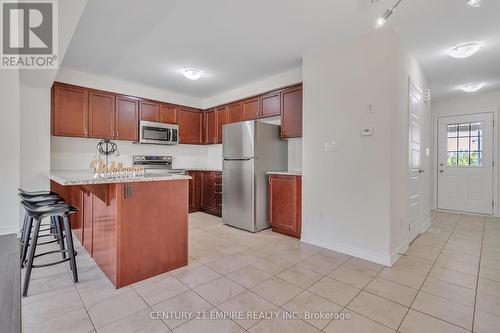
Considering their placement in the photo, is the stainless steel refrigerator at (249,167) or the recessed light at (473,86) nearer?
the stainless steel refrigerator at (249,167)

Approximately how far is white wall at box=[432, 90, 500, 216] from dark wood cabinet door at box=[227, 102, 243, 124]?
4.38 metres

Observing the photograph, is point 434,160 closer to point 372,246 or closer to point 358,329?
point 372,246

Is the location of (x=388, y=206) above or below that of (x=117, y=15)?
below

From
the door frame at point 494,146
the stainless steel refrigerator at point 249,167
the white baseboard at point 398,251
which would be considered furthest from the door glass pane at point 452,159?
the stainless steel refrigerator at point 249,167

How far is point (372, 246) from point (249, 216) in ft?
5.67

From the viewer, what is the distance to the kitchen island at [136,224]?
2043 millimetres

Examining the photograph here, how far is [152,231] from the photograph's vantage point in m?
2.23

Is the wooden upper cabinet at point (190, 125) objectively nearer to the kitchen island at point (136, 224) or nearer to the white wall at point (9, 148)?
the white wall at point (9, 148)

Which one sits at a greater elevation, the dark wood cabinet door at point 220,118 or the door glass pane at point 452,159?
the dark wood cabinet door at point 220,118

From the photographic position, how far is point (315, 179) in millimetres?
3125

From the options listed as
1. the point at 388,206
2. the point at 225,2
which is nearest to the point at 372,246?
the point at 388,206

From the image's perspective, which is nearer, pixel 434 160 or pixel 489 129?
pixel 489 129

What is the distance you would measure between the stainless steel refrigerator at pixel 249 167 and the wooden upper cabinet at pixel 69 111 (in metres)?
2.25

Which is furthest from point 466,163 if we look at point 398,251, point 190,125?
point 190,125
